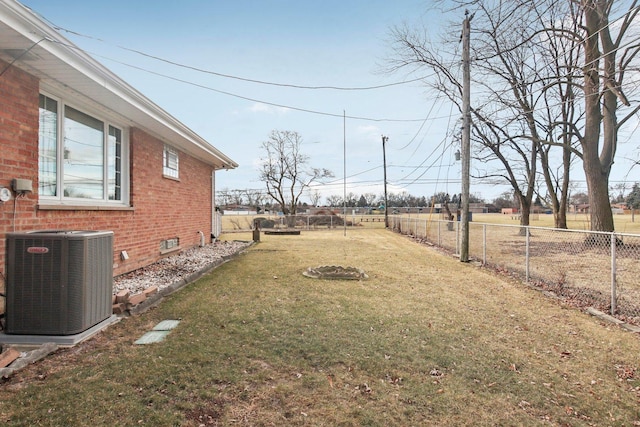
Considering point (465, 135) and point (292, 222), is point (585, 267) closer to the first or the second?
point (465, 135)

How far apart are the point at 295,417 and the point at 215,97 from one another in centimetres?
987

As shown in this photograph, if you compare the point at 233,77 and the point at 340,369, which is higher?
the point at 233,77

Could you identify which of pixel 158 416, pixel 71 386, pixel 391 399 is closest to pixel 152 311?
pixel 71 386

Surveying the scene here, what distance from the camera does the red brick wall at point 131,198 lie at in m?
3.81

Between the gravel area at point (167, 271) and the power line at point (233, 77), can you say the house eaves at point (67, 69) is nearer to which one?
the power line at point (233, 77)

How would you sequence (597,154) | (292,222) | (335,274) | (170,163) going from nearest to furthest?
(335,274) → (170,163) → (597,154) → (292,222)

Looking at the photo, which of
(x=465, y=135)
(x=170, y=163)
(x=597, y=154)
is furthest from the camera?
(x=597, y=154)

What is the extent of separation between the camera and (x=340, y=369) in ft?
9.75

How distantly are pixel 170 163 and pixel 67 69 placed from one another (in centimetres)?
483

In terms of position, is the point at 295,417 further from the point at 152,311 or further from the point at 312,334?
the point at 152,311

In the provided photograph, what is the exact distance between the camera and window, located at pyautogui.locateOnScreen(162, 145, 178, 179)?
8.47 meters

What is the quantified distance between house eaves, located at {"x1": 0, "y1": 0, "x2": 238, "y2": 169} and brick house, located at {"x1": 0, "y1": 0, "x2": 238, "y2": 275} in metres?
0.01

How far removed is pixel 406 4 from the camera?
10453 mm

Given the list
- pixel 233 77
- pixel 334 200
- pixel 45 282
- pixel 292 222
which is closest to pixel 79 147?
pixel 45 282
